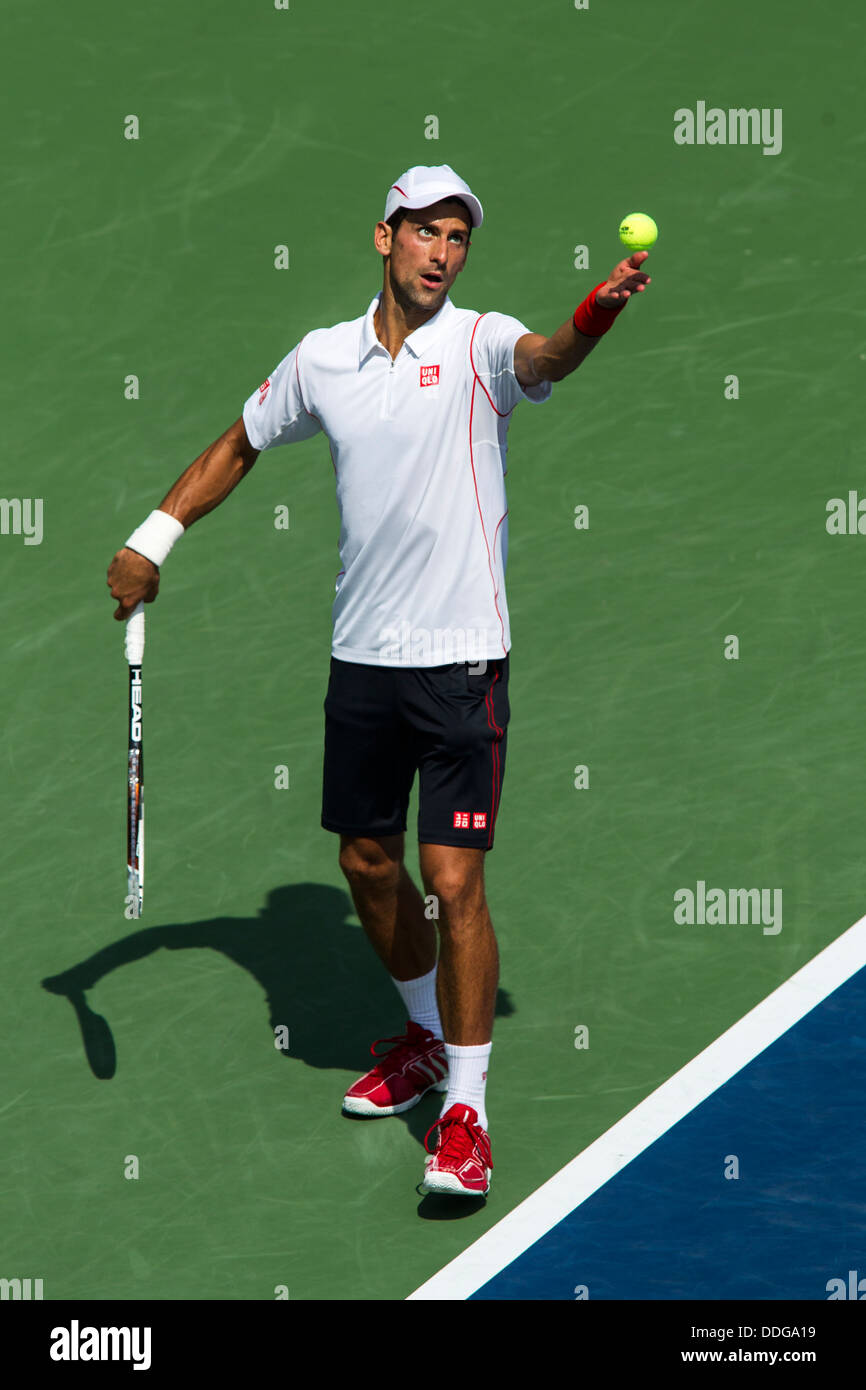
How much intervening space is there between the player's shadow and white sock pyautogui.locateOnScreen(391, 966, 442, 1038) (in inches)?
9.7

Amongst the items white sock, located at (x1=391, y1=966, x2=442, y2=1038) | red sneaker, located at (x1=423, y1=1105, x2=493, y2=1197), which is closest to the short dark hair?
white sock, located at (x1=391, y1=966, x2=442, y2=1038)

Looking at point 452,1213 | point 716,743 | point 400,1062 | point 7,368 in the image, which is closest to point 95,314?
point 7,368

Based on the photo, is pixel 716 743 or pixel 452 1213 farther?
pixel 716 743

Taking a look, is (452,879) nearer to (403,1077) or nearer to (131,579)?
(403,1077)

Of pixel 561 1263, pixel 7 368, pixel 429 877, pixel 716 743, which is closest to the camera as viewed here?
pixel 561 1263

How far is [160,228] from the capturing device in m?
12.6

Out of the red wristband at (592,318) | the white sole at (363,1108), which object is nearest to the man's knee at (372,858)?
the white sole at (363,1108)

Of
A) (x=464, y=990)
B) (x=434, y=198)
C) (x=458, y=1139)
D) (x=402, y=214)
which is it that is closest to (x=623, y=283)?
(x=434, y=198)

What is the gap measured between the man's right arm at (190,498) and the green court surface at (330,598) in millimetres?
1652

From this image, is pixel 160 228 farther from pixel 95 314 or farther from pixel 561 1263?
pixel 561 1263

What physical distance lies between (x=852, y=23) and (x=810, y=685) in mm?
5321

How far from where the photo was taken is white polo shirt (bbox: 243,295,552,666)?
7.16 m

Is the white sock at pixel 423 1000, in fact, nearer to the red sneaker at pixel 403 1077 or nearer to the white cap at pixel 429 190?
the red sneaker at pixel 403 1077

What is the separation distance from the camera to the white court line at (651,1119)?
6.84 meters
